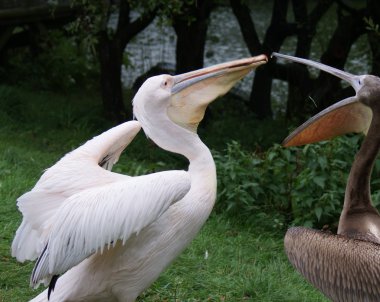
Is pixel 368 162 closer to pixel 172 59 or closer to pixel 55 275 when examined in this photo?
pixel 55 275

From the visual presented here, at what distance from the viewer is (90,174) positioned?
11.5ft

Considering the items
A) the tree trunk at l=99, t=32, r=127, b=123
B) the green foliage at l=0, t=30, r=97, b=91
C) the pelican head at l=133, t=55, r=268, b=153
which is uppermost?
the pelican head at l=133, t=55, r=268, b=153

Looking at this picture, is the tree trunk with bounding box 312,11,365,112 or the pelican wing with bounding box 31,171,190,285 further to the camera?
the tree trunk with bounding box 312,11,365,112

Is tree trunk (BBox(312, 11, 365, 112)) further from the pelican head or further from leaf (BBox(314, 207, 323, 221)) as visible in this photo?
the pelican head

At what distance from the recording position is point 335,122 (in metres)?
3.88

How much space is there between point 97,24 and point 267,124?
84.4 inches

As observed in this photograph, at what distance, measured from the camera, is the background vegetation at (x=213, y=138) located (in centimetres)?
443

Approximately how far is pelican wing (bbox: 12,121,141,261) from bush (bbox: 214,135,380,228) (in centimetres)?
196

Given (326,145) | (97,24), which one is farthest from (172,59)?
(326,145)

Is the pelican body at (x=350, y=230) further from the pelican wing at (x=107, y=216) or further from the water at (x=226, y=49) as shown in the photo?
the water at (x=226, y=49)

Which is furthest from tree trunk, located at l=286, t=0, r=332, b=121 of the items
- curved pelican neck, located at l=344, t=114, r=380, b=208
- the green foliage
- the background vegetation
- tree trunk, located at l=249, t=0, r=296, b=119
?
curved pelican neck, located at l=344, t=114, r=380, b=208

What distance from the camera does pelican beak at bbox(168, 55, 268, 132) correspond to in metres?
3.51

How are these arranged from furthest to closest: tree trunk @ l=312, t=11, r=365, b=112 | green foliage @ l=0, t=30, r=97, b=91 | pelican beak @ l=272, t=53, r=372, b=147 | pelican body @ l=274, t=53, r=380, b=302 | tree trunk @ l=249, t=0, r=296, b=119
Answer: green foliage @ l=0, t=30, r=97, b=91 → tree trunk @ l=249, t=0, r=296, b=119 → tree trunk @ l=312, t=11, r=365, b=112 → pelican beak @ l=272, t=53, r=372, b=147 → pelican body @ l=274, t=53, r=380, b=302

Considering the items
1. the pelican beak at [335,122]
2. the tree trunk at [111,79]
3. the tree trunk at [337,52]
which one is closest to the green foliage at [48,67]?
the tree trunk at [111,79]
